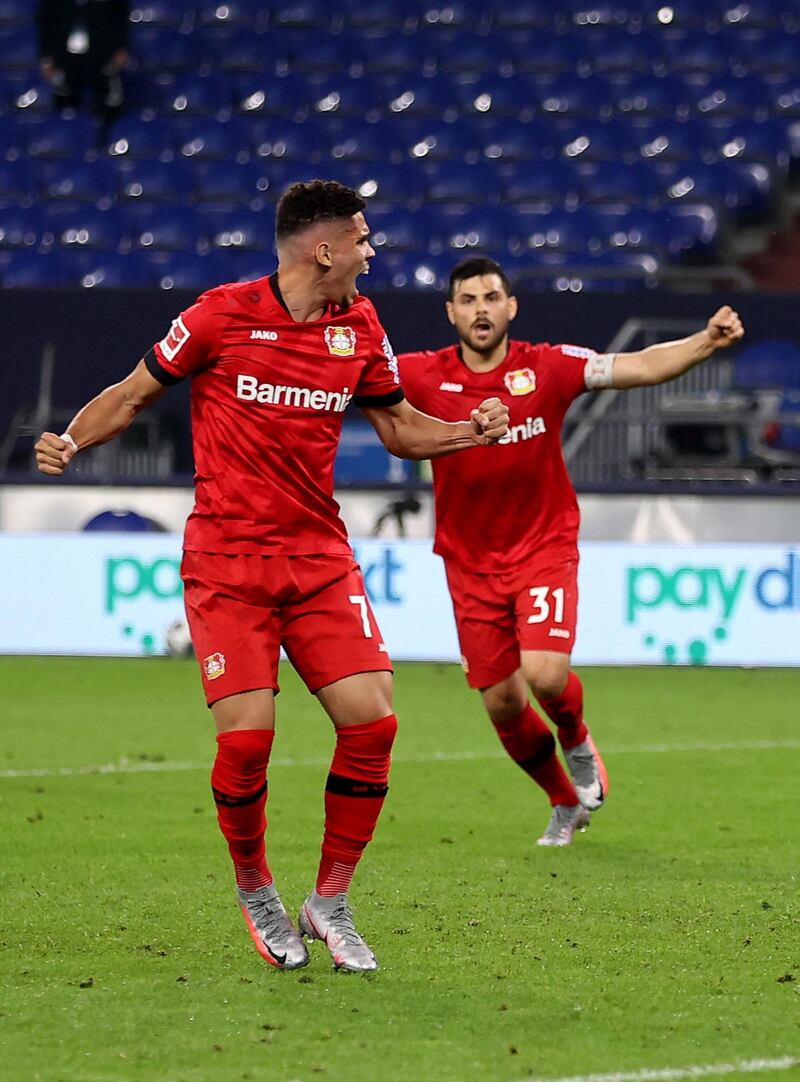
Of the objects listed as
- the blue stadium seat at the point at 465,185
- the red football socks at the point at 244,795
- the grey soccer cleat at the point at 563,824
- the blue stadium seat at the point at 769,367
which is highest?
the blue stadium seat at the point at 465,185

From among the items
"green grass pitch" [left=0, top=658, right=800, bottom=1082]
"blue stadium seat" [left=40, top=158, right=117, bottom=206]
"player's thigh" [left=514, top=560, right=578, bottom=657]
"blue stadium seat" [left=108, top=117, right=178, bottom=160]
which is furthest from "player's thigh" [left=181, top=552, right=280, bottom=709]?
"blue stadium seat" [left=108, top=117, right=178, bottom=160]

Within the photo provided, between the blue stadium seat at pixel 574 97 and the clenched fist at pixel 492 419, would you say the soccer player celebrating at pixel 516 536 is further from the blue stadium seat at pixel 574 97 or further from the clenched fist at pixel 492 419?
the blue stadium seat at pixel 574 97

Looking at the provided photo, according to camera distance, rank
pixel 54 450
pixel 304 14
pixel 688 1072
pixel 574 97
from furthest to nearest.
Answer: pixel 304 14 < pixel 574 97 < pixel 54 450 < pixel 688 1072

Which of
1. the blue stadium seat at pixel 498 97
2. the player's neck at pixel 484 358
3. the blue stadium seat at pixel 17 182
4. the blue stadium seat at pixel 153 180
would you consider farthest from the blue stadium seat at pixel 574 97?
the player's neck at pixel 484 358

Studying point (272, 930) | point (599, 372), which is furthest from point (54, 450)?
point (599, 372)

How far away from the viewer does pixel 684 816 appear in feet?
26.8

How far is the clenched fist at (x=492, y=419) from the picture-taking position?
17.9 ft

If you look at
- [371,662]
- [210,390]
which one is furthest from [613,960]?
[210,390]

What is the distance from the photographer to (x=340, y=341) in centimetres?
545

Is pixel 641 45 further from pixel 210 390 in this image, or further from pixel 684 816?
pixel 210 390

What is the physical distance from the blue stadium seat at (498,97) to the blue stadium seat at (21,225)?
14.5ft

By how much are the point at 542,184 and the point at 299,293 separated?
13801 mm

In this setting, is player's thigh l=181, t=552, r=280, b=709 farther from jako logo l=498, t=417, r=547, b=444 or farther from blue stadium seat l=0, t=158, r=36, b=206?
blue stadium seat l=0, t=158, r=36, b=206

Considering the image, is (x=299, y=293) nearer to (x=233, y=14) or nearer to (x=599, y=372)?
(x=599, y=372)
